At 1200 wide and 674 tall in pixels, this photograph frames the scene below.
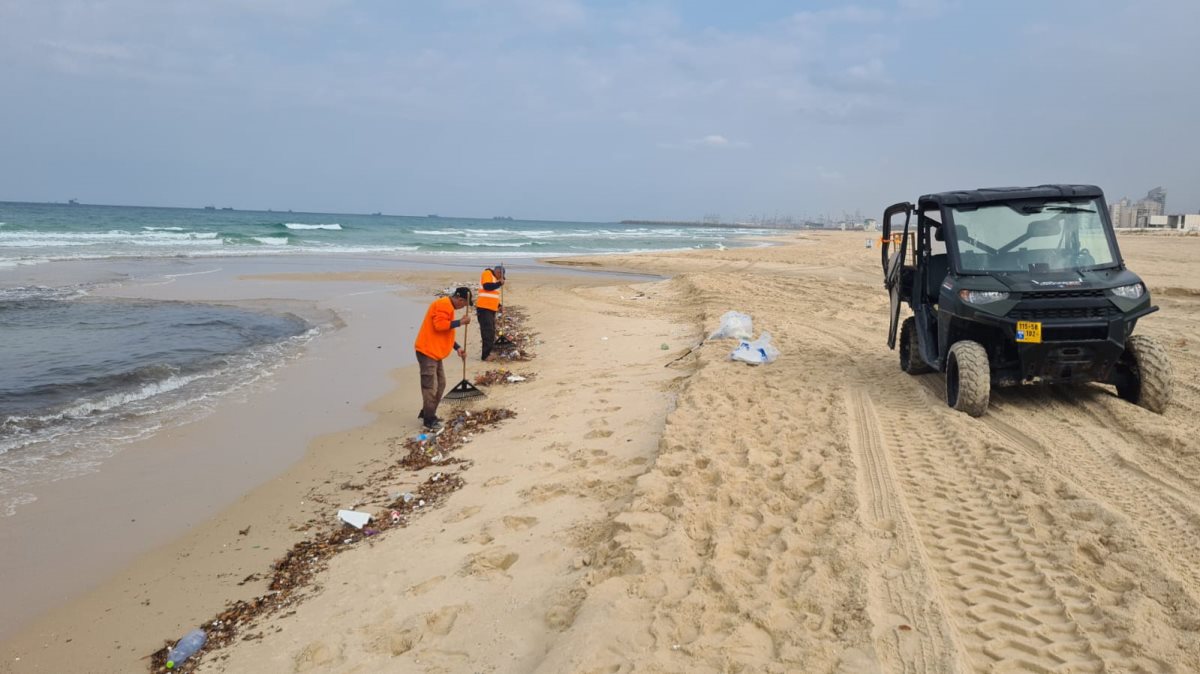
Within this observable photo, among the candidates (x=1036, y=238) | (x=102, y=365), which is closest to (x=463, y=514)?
(x=1036, y=238)

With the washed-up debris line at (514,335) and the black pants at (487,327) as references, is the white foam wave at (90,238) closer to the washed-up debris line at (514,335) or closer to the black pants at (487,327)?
the washed-up debris line at (514,335)

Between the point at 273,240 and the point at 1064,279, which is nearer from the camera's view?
the point at 1064,279

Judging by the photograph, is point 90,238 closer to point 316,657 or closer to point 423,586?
point 423,586

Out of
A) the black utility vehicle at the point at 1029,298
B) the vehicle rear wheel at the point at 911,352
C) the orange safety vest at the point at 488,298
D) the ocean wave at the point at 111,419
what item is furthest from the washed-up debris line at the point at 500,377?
the black utility vehicle at the point at 1029,298

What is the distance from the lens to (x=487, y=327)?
432 inches

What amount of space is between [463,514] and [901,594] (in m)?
2.90

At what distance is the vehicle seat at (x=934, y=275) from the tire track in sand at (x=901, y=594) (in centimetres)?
321

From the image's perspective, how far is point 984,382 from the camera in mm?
6070

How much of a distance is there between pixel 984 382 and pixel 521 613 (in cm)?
453

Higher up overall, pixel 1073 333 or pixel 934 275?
pixel 934 275

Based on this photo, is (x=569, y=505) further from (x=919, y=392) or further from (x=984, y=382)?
(x=919, y=392)

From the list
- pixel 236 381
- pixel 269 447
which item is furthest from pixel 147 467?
pixel 236 381

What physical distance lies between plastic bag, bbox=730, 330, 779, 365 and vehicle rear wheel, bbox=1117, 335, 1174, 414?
3.63m

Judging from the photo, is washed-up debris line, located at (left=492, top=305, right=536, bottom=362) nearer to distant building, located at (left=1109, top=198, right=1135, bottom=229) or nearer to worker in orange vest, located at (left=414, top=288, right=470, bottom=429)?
worker in orange vest, located at (left=414, top=288, right=470, bottom=429)
